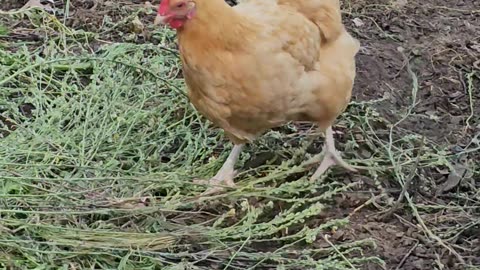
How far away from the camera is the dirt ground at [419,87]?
2.68 meters

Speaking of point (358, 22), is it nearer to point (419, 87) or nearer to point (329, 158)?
point (419, 87)

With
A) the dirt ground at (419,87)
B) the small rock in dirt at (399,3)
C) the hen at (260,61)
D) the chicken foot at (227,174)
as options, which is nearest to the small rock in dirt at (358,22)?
the dirt ground at (419,87)

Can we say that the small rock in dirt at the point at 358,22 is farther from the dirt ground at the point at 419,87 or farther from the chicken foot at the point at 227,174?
the chicken foot at the point at 227,174

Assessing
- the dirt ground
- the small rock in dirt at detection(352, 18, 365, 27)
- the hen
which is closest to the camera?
the hen

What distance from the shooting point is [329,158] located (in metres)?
2.96

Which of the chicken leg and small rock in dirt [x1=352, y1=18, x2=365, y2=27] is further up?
the chicken leg

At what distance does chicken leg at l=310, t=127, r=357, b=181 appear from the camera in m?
2.94

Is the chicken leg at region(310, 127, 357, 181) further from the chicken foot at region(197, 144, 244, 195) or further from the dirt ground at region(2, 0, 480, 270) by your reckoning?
the chicken foot at region(197, 144, 244, 195)

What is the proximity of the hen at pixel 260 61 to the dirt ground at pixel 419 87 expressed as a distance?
1.09 ft

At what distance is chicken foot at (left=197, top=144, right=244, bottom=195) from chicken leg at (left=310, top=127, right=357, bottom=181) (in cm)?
27

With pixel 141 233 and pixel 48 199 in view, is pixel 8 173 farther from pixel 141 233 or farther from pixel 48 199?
pixel 141 233

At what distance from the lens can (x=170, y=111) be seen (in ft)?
10.6

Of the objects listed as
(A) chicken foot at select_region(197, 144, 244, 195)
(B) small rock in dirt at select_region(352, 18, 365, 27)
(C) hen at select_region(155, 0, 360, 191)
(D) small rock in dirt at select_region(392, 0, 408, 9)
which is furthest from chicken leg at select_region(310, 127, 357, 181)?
(D) small rock in dirt at select_region(392, 0, 408, 9)

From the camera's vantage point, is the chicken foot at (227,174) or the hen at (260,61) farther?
the chicken foot at (227,174)
